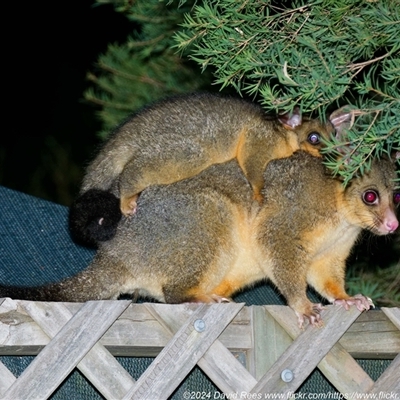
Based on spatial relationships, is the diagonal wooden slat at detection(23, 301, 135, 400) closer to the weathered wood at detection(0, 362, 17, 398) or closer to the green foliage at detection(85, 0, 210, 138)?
the weathered wood at detection(0, 362, 17, 398)

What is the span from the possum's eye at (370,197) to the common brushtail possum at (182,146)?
333mm

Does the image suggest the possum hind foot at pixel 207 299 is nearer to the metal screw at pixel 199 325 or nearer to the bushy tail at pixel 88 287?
the bushy tail at pixel 88 287

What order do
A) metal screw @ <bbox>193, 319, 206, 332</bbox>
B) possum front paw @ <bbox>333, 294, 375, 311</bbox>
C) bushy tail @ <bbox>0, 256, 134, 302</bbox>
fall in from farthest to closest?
possum front paw @ <bbox>333, 294, 375, 311</bbox>, bushy tail @ <bbox>0, 256, 134, 302</bbox>, metal screw @ <bbox>193, 319, 206, 332</bbox>

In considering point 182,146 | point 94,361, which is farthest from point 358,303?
point 94,361

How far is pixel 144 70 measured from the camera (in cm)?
888

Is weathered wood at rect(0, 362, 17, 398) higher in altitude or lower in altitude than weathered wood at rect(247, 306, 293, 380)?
lower

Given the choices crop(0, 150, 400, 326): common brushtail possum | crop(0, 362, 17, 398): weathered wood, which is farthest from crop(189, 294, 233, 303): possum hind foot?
Answer: crop(0, 362, 17, 398): weathered wood

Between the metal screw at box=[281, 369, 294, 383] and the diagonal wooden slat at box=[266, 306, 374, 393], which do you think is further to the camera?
the diagonal wooden slat at box=[266, 306, 374, 393]

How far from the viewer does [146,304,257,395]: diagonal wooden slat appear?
4312 millimetres

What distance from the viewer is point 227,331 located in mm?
4543

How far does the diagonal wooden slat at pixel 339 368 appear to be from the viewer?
15.2ft

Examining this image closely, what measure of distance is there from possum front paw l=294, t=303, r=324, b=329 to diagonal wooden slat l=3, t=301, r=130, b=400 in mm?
945

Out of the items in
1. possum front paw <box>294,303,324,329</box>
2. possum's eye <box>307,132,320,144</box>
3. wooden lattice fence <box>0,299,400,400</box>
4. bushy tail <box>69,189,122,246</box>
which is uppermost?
possum's eye <box>307,132,320,144</box>

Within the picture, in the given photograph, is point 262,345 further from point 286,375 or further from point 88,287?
point 88,287
